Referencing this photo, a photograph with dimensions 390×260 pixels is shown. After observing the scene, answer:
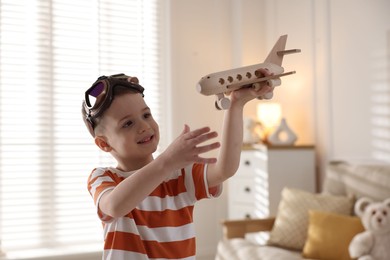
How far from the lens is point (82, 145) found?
167 inches

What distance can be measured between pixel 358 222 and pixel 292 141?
117 centimetres

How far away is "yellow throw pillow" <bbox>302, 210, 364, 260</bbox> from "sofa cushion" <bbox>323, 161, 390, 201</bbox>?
250 millimetres

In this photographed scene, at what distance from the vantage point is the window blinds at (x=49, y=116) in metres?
4.04

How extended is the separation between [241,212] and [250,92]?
10.7 ft

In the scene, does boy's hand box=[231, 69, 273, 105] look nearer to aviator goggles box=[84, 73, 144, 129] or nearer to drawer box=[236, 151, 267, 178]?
aviator goggles box=[84, 73, 144, 129]

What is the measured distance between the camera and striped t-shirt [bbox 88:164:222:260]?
1.01 meters

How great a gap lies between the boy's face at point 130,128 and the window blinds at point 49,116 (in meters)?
3.23

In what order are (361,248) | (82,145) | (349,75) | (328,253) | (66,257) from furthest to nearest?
(82,145), (66,257), (349,75), (328,253), (361,248)

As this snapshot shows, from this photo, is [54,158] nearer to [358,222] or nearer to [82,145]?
[82,145]

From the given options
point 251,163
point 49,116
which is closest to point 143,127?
point 251,163

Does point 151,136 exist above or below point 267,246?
above

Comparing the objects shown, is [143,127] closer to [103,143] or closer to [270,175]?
[103,143]

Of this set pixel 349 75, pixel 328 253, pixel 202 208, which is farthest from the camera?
pixel 202 208

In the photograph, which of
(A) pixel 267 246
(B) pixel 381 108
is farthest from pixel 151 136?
(B) pixel 381 108
